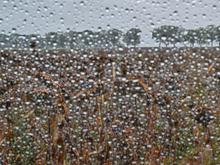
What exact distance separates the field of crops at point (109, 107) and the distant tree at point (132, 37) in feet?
0.13

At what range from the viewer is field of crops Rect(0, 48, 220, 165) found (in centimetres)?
182

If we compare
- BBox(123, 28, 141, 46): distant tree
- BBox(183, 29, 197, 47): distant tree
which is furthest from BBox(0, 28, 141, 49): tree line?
BBox(183, 29, 197, 47): distant tree

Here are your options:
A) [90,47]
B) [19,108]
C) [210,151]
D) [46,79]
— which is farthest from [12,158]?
[210,151]

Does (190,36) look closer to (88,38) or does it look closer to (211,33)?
(211,33)

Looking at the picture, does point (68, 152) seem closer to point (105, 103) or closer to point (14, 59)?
point (105, 103)

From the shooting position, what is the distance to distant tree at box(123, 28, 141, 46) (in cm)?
180

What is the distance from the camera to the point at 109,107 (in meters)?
1.84

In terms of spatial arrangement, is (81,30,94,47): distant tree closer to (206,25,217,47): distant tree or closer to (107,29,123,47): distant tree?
(107,29,123,47): distant tree

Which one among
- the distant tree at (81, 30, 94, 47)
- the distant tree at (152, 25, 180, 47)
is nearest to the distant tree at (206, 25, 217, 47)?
the distant tree at (152, 25, 180, 47)

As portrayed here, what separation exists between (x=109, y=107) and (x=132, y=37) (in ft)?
0.83

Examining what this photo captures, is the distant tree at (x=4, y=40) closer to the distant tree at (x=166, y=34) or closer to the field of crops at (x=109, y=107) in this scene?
the field of crops at (x=109, y=107)

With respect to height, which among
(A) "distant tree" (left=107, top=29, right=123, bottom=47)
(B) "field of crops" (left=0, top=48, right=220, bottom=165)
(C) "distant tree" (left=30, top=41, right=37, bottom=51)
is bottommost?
(B) "field of crops" (left=0, top=48, right=220, bottom=165)

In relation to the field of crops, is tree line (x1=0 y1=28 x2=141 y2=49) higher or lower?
higher

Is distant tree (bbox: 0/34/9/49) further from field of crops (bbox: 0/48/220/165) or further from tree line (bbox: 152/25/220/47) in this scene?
tree line (bbox: 152/25/220/47)
